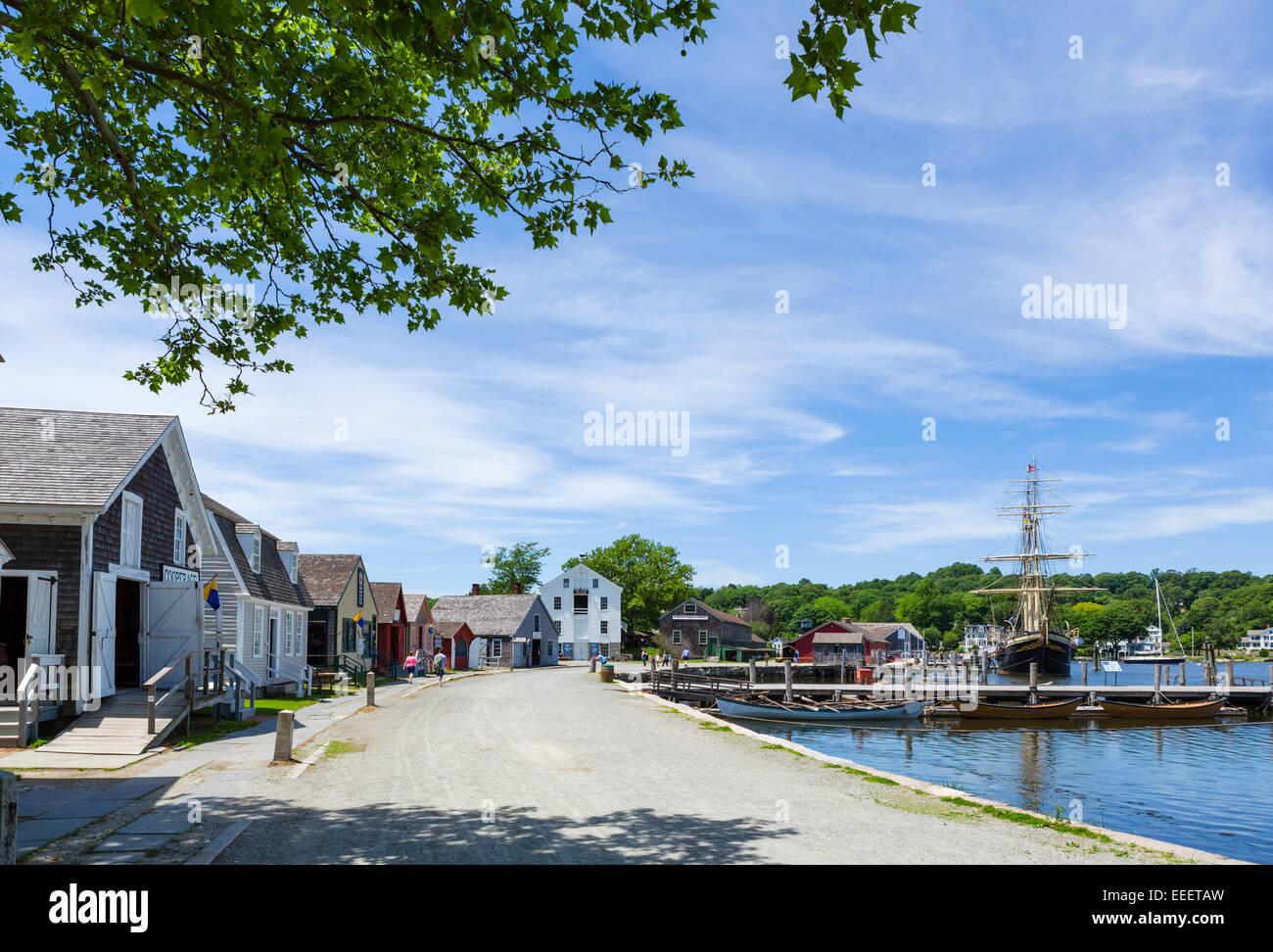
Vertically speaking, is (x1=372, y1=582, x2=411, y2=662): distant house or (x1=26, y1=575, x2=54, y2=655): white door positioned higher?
(x1=26, y1=575, x2=54, y2=655): white door

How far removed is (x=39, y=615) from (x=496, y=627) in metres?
54.0

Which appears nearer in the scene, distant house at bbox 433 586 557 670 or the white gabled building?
distant house at bbox 433 586 557 670

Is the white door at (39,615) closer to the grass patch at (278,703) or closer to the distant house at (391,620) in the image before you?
the grass patch at (278,703)

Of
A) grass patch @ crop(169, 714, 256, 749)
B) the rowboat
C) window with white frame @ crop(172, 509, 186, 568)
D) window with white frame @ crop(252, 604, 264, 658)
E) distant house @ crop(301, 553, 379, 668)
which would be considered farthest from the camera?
distant house @ crop(301, 553, 379, 668)

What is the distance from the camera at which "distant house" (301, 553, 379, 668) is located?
1730 inches

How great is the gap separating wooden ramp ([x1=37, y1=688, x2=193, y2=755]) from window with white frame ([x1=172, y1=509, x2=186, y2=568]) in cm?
509

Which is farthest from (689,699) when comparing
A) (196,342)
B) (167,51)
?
(167,51)

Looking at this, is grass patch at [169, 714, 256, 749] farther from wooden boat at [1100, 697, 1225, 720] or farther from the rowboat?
wooden boat at [1100, 697, 1225, 720]

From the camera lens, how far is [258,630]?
33.2 metres

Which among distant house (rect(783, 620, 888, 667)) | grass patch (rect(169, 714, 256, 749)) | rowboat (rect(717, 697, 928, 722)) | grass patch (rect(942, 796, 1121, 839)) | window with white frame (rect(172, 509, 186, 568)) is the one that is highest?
window with white frame (rect(172, 509, 186, 568))

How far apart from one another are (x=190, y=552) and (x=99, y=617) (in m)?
6.22

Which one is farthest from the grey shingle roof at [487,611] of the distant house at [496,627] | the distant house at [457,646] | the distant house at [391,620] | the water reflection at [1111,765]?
the water reflection at [1111,765]

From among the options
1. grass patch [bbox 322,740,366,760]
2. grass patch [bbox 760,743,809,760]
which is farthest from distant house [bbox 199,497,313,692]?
grass patch [bbox 760,743,809,760]

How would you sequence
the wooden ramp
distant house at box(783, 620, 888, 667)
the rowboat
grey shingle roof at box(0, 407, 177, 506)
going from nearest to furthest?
1. the wooden ramp
2. grey shingle roof at box(0, 407, 177, 506)
3. the rowboat
4. distant house at box(783, 620, 888, 667)
